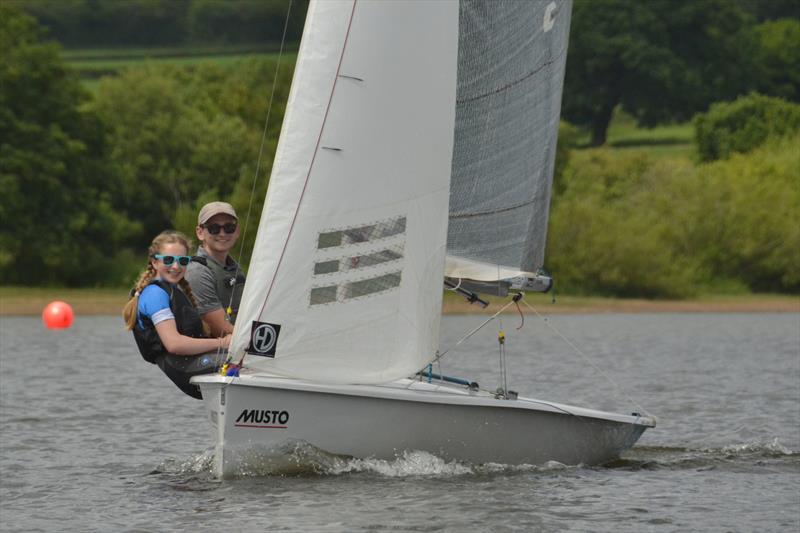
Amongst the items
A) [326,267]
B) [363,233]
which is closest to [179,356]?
[326,267]

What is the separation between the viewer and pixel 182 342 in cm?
1255

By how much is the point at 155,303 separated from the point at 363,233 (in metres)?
1.80

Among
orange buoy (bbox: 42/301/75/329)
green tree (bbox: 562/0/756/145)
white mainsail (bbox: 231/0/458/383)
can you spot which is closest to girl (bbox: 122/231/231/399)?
white mainsail (bbox: 231/0/458/383)

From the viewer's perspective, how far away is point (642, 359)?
3108 cm

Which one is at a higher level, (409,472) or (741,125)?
(741,125)

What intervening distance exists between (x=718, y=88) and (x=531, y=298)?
199 ft

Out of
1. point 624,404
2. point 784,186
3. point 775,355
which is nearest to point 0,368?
point 624,404

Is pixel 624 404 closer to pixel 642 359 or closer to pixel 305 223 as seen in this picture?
pixel 642 359

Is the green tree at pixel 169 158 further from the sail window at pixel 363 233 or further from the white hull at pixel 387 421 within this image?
the sail window at pixel 363 233

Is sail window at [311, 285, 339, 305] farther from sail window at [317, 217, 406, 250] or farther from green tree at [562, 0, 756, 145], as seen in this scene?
green tree at [562, 0, 756, 145]

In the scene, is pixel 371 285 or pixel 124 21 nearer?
pixel 371 285

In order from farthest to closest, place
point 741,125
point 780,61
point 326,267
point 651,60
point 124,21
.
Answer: point 780,61, point 651,60, point 124,21, point 741,125, point 326,267

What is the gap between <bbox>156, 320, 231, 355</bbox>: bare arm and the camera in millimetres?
12469

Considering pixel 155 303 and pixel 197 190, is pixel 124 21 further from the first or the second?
pixel 155 303
